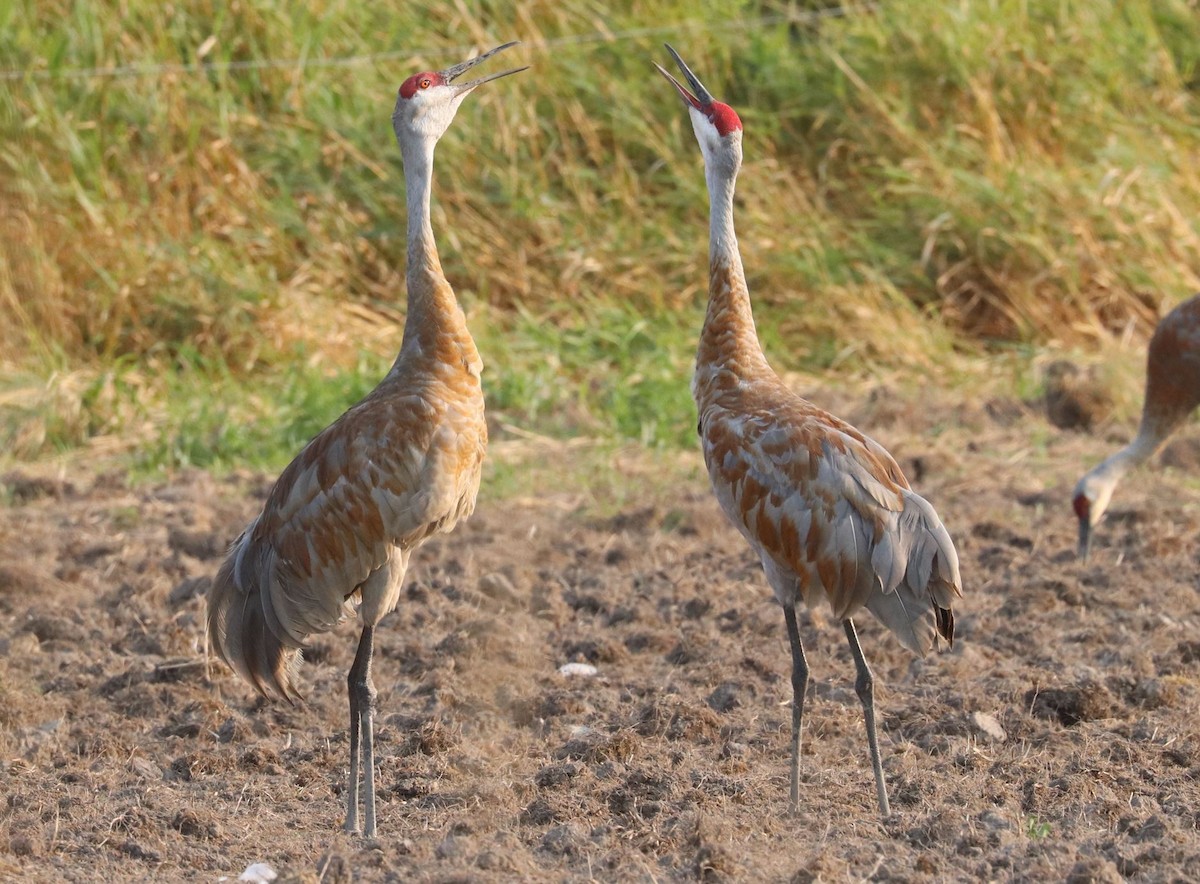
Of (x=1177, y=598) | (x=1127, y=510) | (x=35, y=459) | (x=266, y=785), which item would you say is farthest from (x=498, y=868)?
(x=35, y=459)

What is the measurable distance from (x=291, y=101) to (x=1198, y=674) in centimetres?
670

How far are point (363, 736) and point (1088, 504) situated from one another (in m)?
3.47

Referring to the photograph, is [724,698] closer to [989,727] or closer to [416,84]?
[989,727]

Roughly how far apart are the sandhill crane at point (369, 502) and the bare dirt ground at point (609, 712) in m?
0.40

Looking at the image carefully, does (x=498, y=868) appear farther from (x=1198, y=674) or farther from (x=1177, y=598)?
(x=1177, y=598)

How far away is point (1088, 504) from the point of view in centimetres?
664

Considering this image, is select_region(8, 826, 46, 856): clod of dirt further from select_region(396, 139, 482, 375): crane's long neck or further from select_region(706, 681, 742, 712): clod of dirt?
select_region(706, 681, 742, 712): clod of dirt

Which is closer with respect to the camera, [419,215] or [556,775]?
[556,775]

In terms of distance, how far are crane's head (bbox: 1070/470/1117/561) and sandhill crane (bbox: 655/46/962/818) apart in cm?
228

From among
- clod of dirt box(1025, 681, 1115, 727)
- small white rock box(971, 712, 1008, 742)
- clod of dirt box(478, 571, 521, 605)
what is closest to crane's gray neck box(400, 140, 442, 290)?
clod of dirt box(478, 571, 521, 605)

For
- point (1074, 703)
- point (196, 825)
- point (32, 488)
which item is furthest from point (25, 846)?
point (32, 488)

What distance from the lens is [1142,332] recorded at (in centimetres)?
953

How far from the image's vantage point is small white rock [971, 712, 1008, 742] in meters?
4.86

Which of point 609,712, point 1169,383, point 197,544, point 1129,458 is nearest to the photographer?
point 609,712
